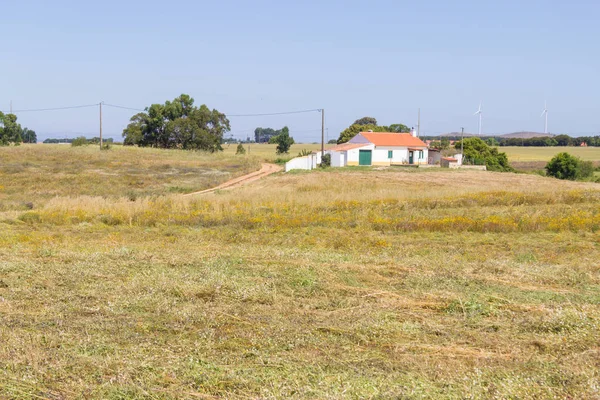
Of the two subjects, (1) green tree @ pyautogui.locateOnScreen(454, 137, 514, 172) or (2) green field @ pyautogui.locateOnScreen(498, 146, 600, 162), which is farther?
(2) green field @ pyautogui.locateOnScreen(498, 146, 600, 162)

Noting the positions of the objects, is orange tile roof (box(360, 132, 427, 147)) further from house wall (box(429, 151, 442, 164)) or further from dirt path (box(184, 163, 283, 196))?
dirt path (box(184, 163, 283, 196))

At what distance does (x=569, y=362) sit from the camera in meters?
5.63

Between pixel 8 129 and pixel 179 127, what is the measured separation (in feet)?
81.2

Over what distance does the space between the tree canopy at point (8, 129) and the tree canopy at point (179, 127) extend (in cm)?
1602

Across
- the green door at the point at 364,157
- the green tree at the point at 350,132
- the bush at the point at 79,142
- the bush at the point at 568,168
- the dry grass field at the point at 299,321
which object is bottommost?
the dry grass field at the point at 299,321

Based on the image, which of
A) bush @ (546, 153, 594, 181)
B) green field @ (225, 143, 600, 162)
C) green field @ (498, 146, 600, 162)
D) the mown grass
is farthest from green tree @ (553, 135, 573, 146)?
the mown grass

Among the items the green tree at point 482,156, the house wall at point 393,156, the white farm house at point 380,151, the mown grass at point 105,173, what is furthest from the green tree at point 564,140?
the mown grass at point 105,173

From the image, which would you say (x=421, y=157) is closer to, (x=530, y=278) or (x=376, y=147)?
(x=376, y=147)

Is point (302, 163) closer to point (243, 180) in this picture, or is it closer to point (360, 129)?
point (243, 180)

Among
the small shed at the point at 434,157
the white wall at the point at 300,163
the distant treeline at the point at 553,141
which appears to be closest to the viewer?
the white wall at the point at 300,163

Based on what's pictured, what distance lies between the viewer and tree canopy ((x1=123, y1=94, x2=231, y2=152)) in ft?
247

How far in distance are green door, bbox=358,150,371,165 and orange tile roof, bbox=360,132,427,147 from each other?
5.00 feet

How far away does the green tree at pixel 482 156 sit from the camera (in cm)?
6819

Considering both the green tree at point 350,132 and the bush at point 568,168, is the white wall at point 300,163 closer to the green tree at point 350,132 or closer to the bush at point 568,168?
the bush at point 568,168
